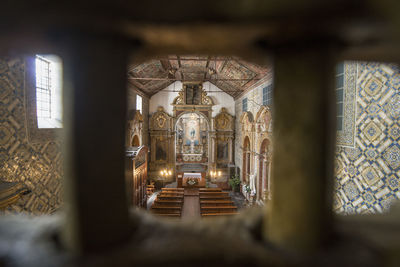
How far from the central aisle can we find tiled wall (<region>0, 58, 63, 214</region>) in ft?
17.9

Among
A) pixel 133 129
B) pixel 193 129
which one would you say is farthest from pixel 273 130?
pixel 193 129

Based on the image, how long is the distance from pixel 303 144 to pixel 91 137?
1.12 metres

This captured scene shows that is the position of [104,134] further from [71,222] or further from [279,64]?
[279,64]

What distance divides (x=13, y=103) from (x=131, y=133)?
6.41 m

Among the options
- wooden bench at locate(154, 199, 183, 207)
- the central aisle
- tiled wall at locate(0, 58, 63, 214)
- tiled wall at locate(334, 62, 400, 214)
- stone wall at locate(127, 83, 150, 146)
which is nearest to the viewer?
tiled wall at locate(334, 62, 400, 214)

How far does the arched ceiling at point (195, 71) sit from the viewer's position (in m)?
9.17

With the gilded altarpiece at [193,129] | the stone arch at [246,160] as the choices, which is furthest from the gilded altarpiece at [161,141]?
the stone arch at [246,160]

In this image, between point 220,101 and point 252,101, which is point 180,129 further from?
point 252,101

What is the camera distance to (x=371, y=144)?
3.62m

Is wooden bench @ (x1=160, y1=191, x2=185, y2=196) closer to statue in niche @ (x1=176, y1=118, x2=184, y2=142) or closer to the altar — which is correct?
the altar

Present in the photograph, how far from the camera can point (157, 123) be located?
49.1 ft

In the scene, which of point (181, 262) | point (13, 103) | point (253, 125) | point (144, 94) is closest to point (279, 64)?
point (181, 262)

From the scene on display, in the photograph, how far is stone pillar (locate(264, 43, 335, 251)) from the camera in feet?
3.20

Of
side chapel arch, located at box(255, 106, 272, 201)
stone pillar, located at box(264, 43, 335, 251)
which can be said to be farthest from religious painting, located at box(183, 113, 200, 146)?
stone pillar, located at box(264, 43, 335, 251)
